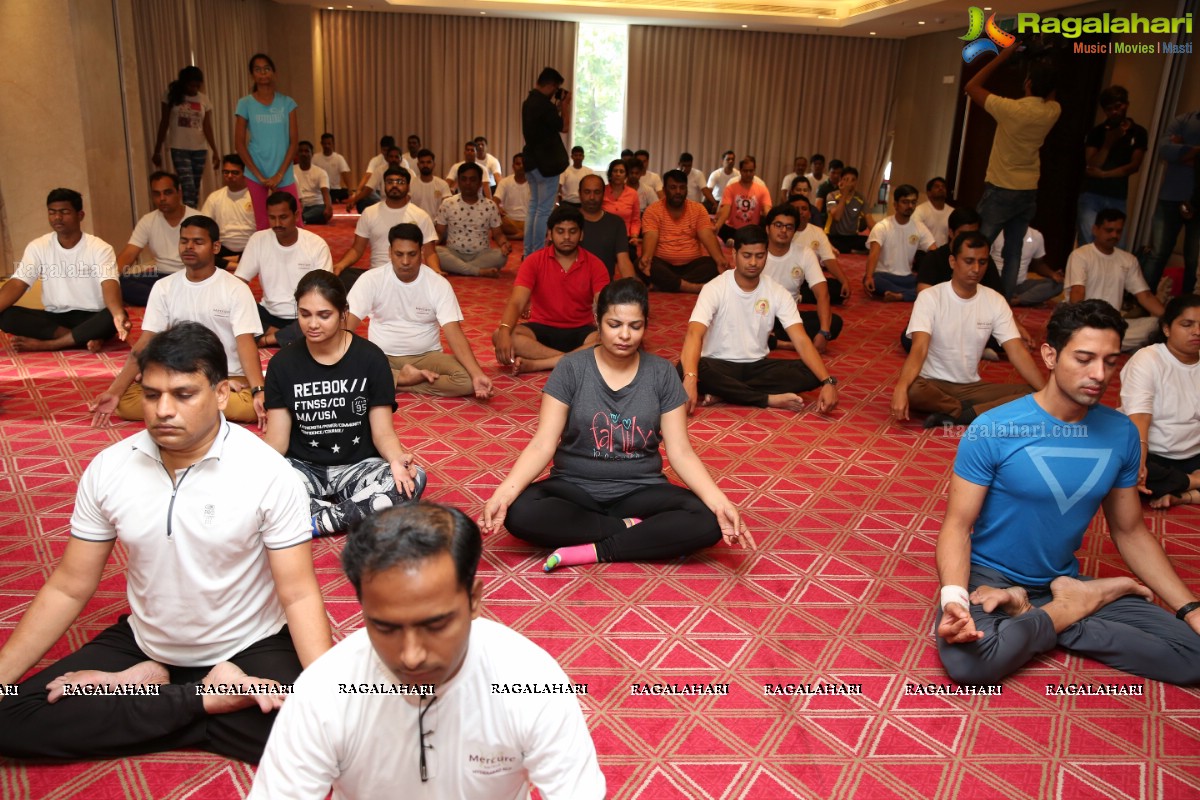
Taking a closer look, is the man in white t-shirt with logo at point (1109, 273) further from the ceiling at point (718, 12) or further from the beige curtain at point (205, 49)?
the beige curtain at point (205, 49)

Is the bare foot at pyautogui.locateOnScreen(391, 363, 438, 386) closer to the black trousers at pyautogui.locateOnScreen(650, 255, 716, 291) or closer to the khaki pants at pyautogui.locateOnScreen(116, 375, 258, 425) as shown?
the khaki pants at pyautogui.locateOnScreen(116, 375, 258, 425)

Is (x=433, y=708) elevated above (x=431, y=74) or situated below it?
below

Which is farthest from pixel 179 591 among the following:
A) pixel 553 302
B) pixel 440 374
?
pixel 553 302

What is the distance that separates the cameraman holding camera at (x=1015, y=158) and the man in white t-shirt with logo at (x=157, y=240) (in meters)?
4.98

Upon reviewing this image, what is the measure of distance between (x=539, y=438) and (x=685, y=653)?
88 centimetres

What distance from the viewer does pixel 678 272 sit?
28.0 feet

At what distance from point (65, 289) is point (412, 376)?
223cm

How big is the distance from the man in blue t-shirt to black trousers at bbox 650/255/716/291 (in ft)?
19.2

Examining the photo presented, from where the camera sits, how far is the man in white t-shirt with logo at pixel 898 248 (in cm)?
840

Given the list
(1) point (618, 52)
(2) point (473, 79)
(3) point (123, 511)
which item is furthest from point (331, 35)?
(3) point (123, 511)

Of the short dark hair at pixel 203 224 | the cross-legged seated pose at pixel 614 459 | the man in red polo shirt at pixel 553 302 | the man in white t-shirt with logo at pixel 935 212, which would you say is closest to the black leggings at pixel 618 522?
the cross-legged seated pose at pixel 614 459

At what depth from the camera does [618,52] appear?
615 inches

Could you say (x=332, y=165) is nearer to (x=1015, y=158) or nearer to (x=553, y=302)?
(x=553, y=302)

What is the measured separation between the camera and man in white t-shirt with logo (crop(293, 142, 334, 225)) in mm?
12000
